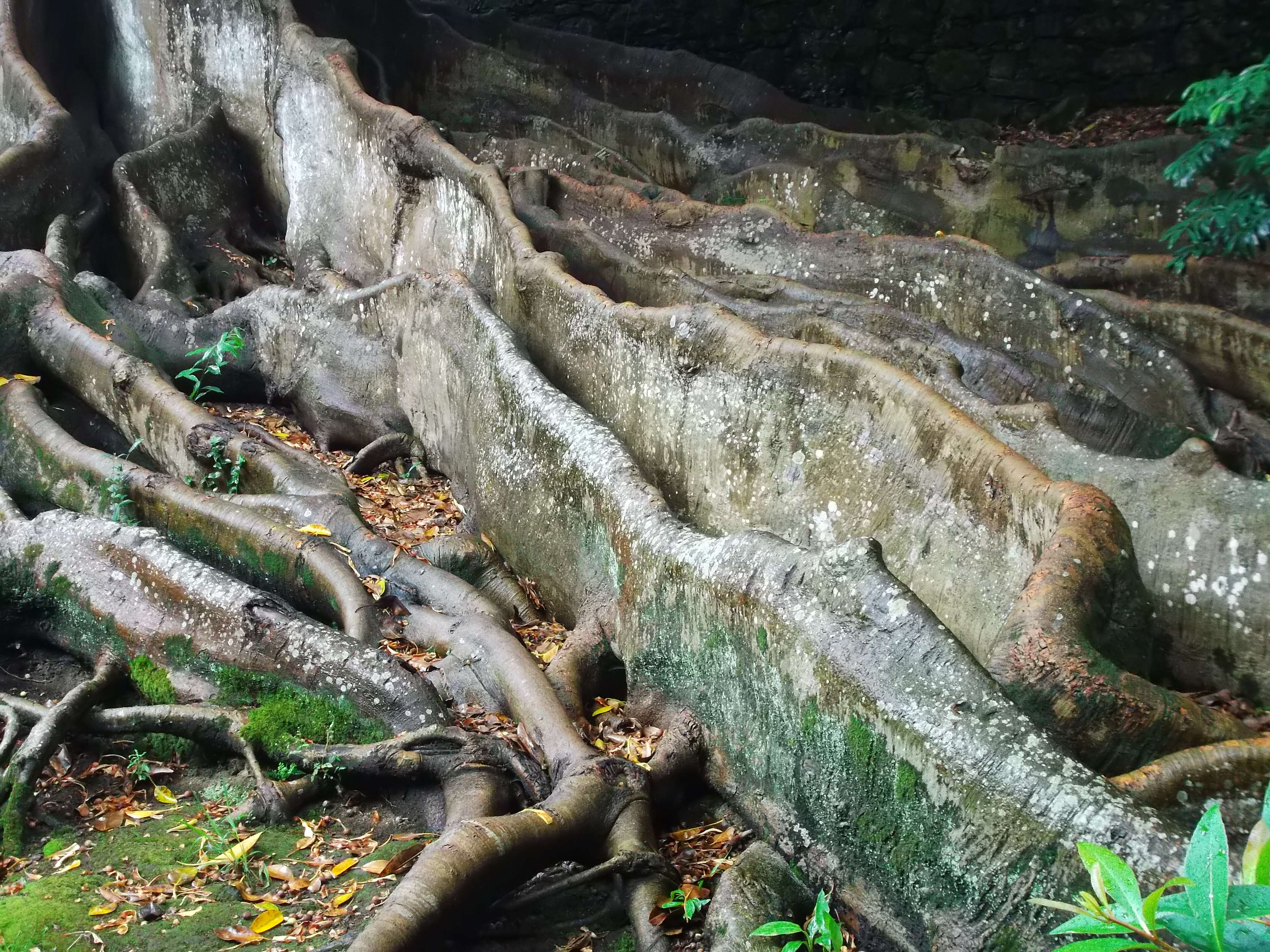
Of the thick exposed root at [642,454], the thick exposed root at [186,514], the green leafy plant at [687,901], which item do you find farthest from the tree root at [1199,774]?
the thick exposed root at [186,514]

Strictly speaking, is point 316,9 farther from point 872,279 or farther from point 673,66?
point 872,279

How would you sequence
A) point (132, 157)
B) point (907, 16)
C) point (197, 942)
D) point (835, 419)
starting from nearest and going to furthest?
point (197, 942)
point (835, 419)
point (132, 157)
point (907, 16)

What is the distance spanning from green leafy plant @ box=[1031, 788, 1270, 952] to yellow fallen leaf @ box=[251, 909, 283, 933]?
2.42m

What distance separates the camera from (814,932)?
2.86 metres

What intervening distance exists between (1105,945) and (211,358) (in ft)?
20.9

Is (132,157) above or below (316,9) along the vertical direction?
below

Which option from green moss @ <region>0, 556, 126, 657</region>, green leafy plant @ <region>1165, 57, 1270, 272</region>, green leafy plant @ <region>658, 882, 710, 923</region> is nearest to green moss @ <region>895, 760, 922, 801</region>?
green leafy plant @ <region>658, 882, 710, 923</region>

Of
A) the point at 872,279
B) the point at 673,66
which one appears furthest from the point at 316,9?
the point at 872,279

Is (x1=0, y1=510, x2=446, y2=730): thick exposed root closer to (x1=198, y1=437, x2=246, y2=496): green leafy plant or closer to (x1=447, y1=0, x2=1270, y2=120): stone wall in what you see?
(x1=198, y1=437, x2=246, y2=496): green leafy plant

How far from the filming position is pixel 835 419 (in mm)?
4348

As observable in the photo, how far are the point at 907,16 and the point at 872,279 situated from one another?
6.16 metres

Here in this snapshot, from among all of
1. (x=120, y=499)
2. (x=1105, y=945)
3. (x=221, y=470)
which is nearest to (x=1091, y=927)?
(x=1105, y=945)

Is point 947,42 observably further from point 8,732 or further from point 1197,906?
point 1197,906

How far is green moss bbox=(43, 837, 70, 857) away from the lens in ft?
11.3
